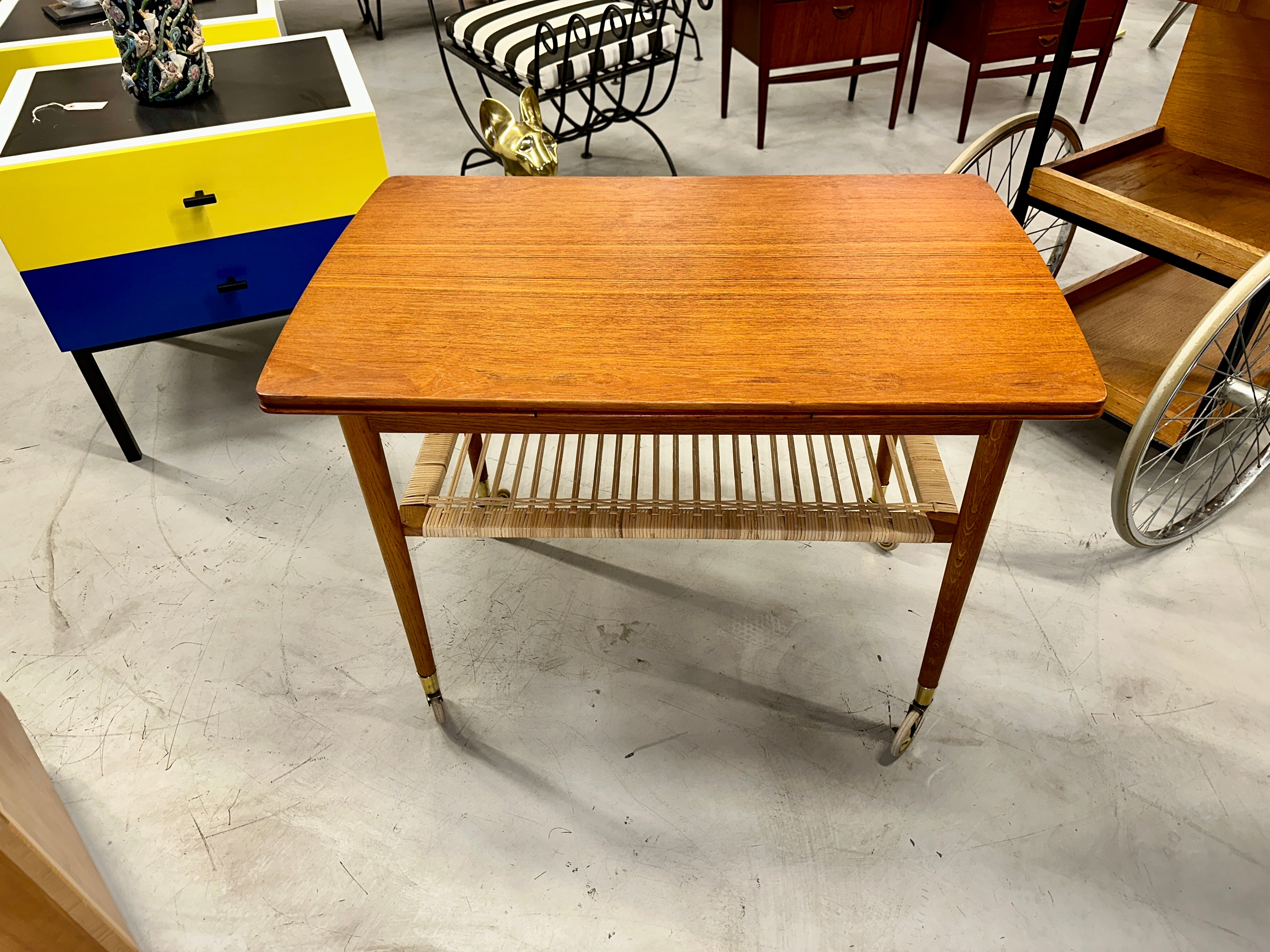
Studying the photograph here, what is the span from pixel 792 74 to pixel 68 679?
3008 mm

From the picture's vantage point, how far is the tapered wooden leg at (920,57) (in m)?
3.33

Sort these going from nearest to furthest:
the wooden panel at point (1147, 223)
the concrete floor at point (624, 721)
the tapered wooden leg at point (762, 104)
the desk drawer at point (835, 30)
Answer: the concrete floor at point (624, 721) → the wooden panel at point (1147, 223) → the desk drawer at point (835, 30) → the tapered wooden leg at point (762, 104)

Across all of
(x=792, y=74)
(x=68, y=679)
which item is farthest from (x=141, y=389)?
(x=792, y=74)

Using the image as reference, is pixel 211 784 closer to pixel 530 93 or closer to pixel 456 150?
pixel 530 93

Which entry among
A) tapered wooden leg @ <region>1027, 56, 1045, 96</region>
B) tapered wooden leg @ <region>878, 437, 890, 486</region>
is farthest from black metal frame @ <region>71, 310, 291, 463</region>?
tapered wooden leg @ <region>1027, 56, 1045, 96</region>

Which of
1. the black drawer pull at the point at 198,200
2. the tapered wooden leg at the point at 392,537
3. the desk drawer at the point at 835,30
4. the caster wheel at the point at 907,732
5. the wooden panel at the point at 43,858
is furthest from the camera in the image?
the desk drawer at the point at 835,30

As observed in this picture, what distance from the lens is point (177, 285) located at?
1887mm

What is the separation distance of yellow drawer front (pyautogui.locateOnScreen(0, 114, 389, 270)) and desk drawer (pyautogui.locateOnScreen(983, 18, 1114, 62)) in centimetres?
247

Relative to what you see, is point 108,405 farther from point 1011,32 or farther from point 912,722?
point 1011,32

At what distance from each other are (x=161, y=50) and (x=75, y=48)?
70 cm

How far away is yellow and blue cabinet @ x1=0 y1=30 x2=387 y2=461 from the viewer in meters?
1.71

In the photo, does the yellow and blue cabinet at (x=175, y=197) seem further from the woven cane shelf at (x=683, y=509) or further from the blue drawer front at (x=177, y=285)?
the woven cane shelf at (x=683, y=509)

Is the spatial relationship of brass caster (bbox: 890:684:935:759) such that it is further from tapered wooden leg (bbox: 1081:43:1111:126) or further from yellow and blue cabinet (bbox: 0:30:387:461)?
tapered wooden leg (bbox: 1081:43:1111:126)

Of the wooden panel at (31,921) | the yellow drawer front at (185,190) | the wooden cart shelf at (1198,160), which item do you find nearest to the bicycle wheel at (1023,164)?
the wooden cart shelf at (1198,160)
